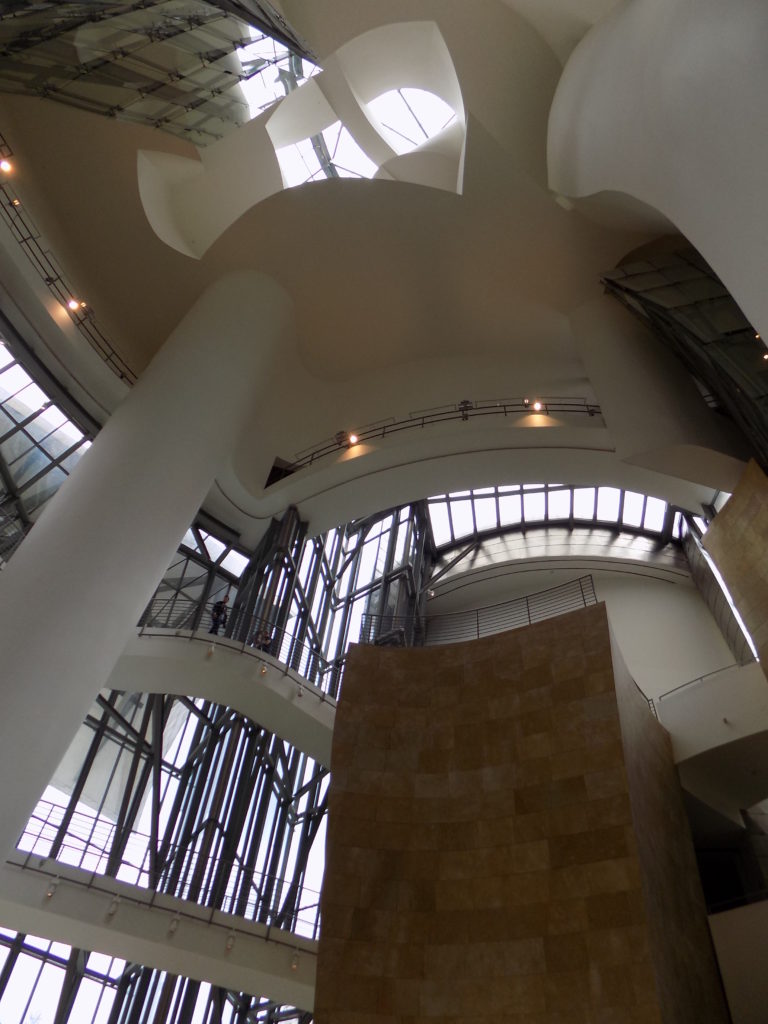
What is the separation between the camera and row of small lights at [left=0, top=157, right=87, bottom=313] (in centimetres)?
1628

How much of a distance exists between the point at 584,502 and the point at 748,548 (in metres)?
17.4

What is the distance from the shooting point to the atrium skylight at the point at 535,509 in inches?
1172

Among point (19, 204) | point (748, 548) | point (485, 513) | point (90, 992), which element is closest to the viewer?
point (748, 548)

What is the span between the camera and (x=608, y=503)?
30.3 meters

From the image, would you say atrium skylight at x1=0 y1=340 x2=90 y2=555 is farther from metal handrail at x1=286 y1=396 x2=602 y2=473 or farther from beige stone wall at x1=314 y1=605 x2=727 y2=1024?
beige stone wall at x1=314 y1=605 x2=727 y2=1024

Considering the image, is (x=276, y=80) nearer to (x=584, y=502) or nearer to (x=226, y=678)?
(x=226, y=678)

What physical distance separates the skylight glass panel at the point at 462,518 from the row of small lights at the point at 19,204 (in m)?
18.6

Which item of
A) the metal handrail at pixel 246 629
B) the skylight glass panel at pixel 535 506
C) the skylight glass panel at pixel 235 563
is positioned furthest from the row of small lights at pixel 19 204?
the skylight glass panel at pixel 535 506

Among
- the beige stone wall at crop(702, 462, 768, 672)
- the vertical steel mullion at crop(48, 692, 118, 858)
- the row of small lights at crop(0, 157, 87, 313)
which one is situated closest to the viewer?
the beige stone wall at crop(702, 462, 768, 672)

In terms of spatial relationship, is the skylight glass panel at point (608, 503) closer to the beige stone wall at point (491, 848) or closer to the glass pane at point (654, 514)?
the glass pane at point (654, 514)

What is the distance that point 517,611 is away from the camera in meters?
28.5

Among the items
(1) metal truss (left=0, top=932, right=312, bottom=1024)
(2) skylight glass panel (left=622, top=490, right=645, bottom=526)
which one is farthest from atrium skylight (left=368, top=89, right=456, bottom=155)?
(1) metal truss (left=0, top=932, right=312, bottom=1024)

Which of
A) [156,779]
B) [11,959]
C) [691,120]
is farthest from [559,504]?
[11,959]

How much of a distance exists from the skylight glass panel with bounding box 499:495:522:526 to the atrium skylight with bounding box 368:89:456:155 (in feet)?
47.7
